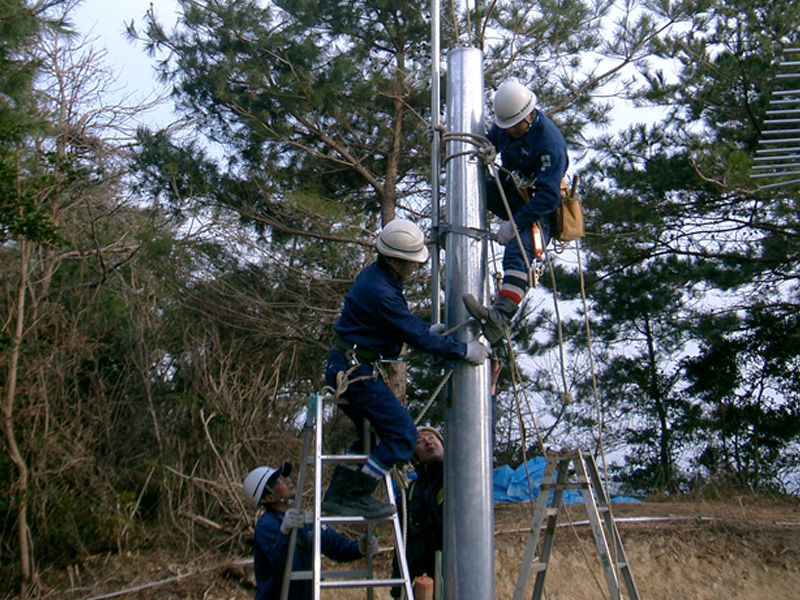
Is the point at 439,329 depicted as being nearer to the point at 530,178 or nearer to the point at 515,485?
the point at 530,178

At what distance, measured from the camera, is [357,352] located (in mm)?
3738

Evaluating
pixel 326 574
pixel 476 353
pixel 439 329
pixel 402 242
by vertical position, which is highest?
pixel 402 242

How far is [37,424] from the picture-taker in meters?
8.72

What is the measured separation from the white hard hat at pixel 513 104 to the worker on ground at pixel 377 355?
79cm

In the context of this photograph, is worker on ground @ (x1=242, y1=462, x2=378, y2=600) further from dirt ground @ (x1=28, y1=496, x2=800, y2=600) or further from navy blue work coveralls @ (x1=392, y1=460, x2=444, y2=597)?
dirt ground @ (x1=28, y1=496, x2=800, y2=600)

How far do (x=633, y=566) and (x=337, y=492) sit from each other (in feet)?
15.7

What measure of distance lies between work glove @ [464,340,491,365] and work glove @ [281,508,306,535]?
114 centimetres

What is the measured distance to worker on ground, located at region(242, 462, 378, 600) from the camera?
3.80m

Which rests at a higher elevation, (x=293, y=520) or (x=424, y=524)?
(x=293, y=520)

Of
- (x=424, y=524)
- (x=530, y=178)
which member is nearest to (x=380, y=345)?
(x=530, y=178)

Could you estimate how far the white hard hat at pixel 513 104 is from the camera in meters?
3.91

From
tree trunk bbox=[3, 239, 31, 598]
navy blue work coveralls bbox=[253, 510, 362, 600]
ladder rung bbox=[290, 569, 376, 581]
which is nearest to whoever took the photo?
ladder rung bbox=[290, 569, 376, 581]

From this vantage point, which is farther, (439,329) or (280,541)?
(280,541)

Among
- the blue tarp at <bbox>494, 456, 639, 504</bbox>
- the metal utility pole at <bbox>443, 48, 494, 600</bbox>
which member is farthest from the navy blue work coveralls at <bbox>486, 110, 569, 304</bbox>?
the blue tarp at <bbox>494, 456, 639, 504</bbox>
